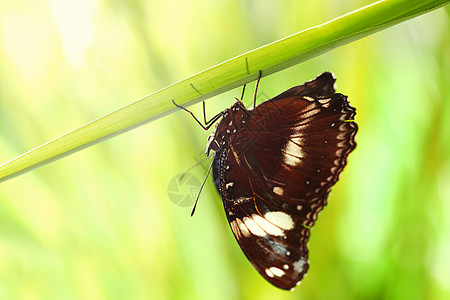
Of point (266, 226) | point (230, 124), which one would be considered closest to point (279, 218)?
point (266, 226)

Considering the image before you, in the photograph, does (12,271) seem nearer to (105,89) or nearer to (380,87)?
(105,89)

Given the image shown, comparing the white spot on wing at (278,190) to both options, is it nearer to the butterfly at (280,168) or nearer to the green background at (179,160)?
the butterfly at (280,168)

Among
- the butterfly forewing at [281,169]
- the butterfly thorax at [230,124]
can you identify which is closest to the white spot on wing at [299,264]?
the butterfly forewing at [281,169]

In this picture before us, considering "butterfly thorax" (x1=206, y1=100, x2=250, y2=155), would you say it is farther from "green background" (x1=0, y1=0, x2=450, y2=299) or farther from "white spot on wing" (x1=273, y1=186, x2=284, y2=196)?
"green background" (x1=0, y1=0, x2=450, y2=299)

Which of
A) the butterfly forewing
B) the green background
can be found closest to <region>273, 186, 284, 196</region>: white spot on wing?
the butterfly forewing

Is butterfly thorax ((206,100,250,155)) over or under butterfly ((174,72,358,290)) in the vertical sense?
over

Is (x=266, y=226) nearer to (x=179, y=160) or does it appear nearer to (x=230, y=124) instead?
(x=230, y=124)

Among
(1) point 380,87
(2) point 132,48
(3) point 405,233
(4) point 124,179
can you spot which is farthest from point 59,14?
(3) point 405,233
